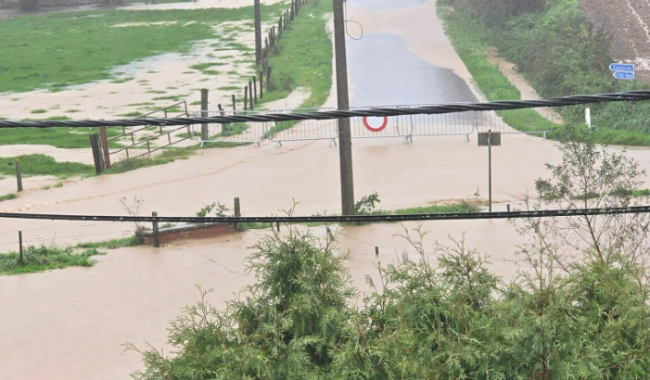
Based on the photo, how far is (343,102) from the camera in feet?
46.7

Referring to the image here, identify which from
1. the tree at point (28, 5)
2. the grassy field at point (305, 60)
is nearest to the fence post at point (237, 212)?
the grassy field at point (305, 60)

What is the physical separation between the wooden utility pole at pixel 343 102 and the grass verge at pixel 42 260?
14.0 feet

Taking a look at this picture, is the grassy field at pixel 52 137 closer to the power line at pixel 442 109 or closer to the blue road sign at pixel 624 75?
the blue road sign at pixel 624 75

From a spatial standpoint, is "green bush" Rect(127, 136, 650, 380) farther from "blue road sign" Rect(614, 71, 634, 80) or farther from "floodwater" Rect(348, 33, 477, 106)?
"floodwater" Rect(348, 33, 477, 106)

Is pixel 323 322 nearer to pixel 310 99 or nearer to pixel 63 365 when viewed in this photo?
pixel 63 365

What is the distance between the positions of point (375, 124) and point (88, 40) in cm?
2519

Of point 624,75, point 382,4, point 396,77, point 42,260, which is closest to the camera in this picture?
point 42,260

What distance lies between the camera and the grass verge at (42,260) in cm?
1237

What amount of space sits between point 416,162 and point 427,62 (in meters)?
13.8

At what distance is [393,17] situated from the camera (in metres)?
42.2

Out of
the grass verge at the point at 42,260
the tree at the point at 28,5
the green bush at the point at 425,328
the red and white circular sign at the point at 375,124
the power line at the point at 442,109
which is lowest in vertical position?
the grass verge at the point at 42,260

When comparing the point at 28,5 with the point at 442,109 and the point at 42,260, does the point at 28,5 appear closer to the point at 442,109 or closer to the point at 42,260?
the point at 42,260

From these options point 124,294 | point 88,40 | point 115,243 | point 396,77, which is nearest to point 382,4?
point 88,40

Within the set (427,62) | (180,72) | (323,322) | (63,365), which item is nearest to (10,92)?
(180,72)
